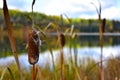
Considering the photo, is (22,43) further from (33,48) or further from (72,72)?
(72,72)

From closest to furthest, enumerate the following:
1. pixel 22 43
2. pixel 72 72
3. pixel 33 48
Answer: pixel 33 48 → pixel 22 43 → pixel 72 72

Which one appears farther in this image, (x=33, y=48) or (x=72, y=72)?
(x=72, y=72)

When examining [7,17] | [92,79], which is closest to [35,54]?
[7,17]

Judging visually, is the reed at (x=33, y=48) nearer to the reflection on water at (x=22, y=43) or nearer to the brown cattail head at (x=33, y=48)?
the brown cattail head at (x=33, y=48)

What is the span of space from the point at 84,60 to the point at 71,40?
23.8 feet

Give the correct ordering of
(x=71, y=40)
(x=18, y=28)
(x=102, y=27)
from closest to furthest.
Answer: (x=102, y=27) < (x=71, y=40) < (x=18, y=28)

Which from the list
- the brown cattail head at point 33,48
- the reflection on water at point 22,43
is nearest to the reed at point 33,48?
the brown cattail head at point 33,48

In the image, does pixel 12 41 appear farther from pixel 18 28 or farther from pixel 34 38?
pixel 18 28

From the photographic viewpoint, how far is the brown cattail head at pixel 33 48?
956mm

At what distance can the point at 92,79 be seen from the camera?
21.5ft

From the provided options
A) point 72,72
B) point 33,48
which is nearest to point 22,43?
point 33,48

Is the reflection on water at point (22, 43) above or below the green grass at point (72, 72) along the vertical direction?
below

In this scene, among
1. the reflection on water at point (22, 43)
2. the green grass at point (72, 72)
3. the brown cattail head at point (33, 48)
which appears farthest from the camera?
the reflection on water at point (22, 43)

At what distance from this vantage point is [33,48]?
0.96 meters
